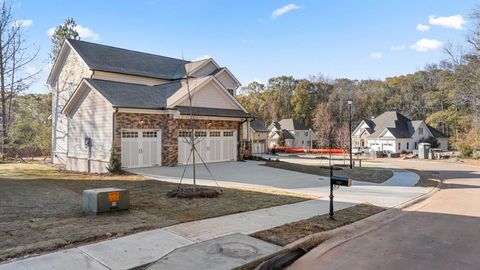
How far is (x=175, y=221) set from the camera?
7.40 m

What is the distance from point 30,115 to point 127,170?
804 inches

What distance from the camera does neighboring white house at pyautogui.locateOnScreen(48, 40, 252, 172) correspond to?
1858cm

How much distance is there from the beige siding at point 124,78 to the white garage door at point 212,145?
6.79 meters

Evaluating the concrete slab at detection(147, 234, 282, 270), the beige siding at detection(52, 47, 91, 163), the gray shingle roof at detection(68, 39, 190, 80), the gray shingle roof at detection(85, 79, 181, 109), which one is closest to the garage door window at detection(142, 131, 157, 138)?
the gray shingle roof at detection(85, 79, 181, 109)

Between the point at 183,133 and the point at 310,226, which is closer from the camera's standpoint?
the point at 310,226

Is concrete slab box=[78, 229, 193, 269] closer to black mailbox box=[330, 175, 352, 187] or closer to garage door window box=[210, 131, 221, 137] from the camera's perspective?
black mailbox box=[330, 175, 352, 187]

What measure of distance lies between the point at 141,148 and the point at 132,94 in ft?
11.4

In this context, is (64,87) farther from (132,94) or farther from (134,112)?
(134,112)

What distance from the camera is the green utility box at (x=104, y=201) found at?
307 inches

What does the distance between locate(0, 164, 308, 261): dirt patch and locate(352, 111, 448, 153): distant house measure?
50.6 metres

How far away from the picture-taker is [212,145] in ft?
74.5

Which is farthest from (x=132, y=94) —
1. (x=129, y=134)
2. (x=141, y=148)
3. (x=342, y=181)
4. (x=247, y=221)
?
(x=342, y=181)

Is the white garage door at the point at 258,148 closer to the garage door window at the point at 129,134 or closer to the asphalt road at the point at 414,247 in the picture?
the garage door window at the point at 129,134

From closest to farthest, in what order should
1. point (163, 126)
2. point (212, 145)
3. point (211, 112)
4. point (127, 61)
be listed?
point (163, 126)
point (211, 112)
point (212, 145)
point (127, 61)
